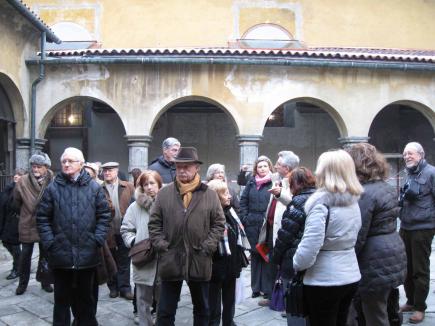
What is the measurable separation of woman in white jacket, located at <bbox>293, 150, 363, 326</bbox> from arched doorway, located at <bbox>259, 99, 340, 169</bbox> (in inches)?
443

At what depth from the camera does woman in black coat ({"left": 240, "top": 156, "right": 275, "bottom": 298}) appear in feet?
17.7

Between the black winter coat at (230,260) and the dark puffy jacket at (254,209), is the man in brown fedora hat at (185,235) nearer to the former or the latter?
the black winter coat at (230,260)

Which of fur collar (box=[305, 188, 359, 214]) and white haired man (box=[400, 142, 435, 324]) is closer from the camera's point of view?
fur collar (box=[305, 188, 359, 214])

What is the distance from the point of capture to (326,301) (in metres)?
3.09

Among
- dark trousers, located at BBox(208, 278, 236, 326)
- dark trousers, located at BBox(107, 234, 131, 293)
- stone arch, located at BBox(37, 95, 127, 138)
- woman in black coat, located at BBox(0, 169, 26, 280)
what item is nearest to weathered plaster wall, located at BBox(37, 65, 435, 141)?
stone arch, located at BBox(37, 95, 127, 138)

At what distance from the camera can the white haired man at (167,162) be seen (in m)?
5.36

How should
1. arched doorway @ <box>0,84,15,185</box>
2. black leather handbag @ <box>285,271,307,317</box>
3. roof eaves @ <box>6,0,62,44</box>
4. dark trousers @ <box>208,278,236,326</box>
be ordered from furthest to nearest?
arched doorway @ <box>0,84,15,185</box>
roof eaves @ <box>6,0,62,44</box>
dark trousers @ <box>208,278,236,326</box>
black leather handbag @ <box>285,271,307,317</box>

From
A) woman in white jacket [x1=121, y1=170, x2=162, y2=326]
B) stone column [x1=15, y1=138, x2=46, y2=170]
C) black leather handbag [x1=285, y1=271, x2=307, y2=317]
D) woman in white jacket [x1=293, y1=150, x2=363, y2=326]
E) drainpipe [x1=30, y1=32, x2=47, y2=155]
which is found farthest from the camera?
drainpipe [x1=30, y1=32, x2=47, y2=155]

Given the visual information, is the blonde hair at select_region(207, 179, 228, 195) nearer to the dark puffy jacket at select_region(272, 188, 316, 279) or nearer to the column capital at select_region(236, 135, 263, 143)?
the dark puffy jacket at select_region(272, 188, 316, 279)

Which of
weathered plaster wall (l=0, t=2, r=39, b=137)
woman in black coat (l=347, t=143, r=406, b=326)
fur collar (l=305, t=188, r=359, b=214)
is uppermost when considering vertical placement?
weathered plaster wall (l=0, t=2, r=39, b=137)

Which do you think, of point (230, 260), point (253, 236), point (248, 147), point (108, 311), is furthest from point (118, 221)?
point (248, 147)

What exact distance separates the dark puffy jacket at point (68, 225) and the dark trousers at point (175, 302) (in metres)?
0.79

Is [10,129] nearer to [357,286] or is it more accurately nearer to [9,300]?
[9,300]

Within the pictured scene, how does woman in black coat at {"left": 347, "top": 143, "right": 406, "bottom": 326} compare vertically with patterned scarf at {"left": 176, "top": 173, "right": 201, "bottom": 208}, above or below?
below
